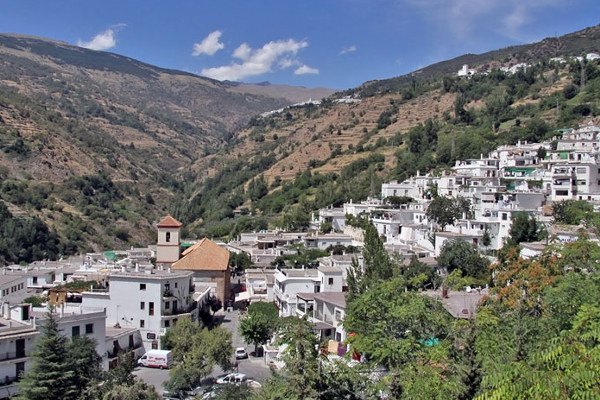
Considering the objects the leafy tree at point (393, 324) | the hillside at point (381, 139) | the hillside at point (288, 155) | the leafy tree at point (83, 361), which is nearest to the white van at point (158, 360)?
the leafy tree at point (83, 361)

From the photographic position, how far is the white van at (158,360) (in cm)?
2833

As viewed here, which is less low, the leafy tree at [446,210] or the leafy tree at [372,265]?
the leafy tree at [446,210]

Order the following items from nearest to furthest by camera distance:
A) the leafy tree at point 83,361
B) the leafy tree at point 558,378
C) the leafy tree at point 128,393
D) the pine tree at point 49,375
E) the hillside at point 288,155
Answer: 1. the leafy tree at point 558,378
2. the leafy tree at point 128,393
3. the pine tree at point 49,375
4. the leafy tree at point 83,361
5. the hillside at point 288,155

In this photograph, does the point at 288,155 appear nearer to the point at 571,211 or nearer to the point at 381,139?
the point at 381,139

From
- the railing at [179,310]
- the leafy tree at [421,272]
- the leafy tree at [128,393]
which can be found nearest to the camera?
the leafy tree at [128,393]

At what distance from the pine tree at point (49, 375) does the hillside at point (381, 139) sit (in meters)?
47.0

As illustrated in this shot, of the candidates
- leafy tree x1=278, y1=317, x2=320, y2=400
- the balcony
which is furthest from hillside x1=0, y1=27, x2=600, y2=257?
leafy tree x1=278, y1=317, x2=320, y2=400

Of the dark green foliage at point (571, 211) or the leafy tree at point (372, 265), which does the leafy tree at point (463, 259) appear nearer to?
the dark green foliage at point (571, 211)

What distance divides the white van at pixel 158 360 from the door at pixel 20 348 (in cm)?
646

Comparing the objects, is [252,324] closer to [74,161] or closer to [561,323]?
[561,323]

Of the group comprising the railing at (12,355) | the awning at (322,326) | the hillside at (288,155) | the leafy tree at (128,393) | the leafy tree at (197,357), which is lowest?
the leafy tree at (197,357)

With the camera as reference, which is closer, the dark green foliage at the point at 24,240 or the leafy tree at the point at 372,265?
the leafy tree at the point at 372,265

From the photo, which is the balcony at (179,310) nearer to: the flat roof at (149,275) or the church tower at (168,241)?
the flat roof at (149,275)

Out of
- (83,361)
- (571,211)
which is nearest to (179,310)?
(83,361)
